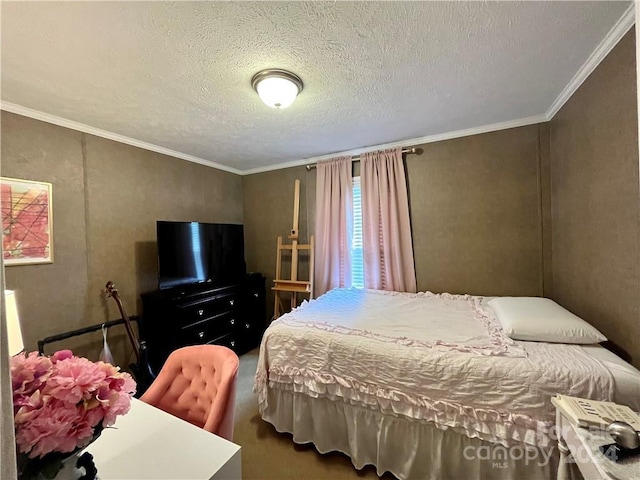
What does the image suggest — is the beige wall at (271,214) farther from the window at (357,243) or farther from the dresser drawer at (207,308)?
the dresser drawer at (207,308)

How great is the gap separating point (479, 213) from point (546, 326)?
145cm

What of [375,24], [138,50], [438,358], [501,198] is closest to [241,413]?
[438,358]

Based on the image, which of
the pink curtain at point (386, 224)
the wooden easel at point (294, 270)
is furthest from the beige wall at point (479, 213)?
the wooden easel at point (294, 270)

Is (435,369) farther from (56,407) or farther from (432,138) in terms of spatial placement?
(432,138)

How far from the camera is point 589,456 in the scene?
3.06 ft

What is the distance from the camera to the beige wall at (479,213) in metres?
2.58

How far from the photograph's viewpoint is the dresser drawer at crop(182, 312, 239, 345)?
9.15ft

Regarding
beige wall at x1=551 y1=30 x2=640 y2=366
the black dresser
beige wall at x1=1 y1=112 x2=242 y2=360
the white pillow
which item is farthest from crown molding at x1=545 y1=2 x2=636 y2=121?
beige wall at x1=1 y1=112 x2=242 y2=360

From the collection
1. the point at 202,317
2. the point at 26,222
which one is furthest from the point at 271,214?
the point at 26,222

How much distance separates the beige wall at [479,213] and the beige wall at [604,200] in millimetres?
307

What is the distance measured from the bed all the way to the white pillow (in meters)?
0.05

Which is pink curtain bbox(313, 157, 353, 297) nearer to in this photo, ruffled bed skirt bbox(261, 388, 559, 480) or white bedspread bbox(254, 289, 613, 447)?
white bedspread bbox(254, 289, 613, 447)

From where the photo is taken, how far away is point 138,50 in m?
1.50

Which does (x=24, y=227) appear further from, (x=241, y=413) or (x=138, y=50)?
(x=241, y=413)
